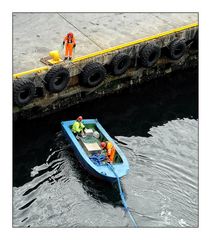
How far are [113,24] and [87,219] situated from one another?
449 inches

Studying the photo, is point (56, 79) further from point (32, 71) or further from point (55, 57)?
point (32, 71)

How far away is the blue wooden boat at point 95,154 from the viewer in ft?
59.2

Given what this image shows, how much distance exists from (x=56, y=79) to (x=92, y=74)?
1.71 meters

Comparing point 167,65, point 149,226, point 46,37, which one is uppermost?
point 46,37

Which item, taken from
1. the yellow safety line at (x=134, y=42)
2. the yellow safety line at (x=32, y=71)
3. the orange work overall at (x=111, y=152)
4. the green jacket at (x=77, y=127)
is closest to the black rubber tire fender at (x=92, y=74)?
the yellow safety line at (x=134, y=42)

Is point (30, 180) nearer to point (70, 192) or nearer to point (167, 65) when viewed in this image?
point (70, 192)

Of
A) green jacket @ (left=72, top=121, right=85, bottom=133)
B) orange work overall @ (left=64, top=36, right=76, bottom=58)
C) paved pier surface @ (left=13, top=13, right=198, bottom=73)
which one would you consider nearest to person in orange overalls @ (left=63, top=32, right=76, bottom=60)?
orange work overall @ (left=64, top=36, right=76, bottom=58)

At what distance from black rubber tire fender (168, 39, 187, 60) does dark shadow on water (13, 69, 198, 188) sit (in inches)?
47.7

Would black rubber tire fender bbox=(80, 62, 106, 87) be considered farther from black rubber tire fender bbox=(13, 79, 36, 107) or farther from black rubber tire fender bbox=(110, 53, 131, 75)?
black rubber tire fender bbox=(13, 79, 36, 107)

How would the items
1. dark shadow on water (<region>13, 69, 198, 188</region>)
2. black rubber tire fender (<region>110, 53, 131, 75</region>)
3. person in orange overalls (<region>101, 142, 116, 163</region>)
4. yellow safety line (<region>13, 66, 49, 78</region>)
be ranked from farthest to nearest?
black rubber tire fender (<region>110, 53, 131, 75</region>), yellow safety line (<region>13, 66, 49, 78</region>), dark shadow on water (<region>13, 69, 198, 188</region>), person in orange overalls (<region>101, 142, 116, 163</region>)

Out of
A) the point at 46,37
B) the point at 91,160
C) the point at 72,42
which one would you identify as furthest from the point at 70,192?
the point at 46,37

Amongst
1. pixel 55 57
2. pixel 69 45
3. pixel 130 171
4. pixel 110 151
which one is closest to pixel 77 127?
pixel 110 151

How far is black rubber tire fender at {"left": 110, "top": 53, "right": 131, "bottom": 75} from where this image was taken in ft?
74.4

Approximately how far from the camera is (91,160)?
1867 cm
